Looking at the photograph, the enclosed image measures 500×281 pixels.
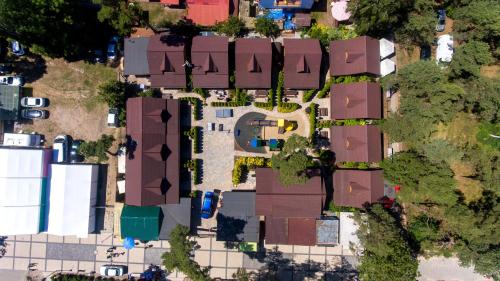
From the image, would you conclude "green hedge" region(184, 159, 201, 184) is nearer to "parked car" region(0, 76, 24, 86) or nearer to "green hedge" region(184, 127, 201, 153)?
"green hedge" region(184, 127, 201, 153)

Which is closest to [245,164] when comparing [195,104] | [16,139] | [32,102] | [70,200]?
[195,104]

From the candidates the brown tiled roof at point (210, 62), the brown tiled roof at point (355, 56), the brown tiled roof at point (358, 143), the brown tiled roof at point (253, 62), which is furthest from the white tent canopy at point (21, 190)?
the brown tiled roof at point (355, 56)

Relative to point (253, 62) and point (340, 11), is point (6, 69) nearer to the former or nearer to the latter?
point (253, 62)

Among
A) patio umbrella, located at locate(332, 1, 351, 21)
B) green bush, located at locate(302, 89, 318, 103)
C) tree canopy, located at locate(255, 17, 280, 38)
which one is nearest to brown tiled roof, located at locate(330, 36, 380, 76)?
patio umbrella, located at locate(332, 1, 351, 21)

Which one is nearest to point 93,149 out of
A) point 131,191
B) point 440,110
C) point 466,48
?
point 131,191

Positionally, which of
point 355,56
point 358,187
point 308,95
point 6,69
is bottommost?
point 358,187

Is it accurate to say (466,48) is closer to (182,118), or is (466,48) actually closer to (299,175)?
(299,175)

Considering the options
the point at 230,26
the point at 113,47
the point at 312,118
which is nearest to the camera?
the point at 230,26
